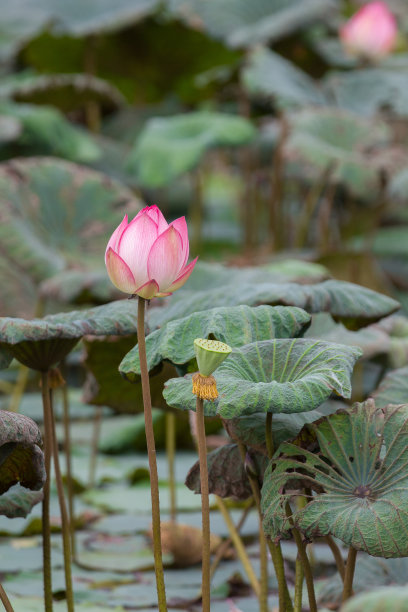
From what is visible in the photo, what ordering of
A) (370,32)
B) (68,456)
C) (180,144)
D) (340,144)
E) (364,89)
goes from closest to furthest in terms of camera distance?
(68,456) < (340,144) < (180,144) < (370,32) < (364,89)

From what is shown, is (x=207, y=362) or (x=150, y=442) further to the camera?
(x=150, y=442)

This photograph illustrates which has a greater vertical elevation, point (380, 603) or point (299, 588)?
point (380, 603)

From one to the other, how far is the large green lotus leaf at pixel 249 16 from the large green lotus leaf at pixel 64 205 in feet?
5.31

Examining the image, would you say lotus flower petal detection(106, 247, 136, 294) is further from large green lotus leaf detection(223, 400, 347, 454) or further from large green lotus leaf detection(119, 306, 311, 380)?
large green lotus leaf detection(223, 400, 347, 454)

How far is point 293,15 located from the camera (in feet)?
14.1

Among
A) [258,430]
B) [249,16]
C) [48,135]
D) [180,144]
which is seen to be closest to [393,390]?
[258,430]

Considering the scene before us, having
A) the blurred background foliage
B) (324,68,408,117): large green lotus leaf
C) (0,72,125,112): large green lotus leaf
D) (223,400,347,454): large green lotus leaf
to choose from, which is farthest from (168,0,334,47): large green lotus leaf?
(223,400,347,454): large green lotus leaf

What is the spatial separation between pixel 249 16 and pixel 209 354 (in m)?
4.14

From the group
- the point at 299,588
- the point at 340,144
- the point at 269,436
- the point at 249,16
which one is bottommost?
the point at 299,588

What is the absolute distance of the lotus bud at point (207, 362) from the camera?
0.90 meters

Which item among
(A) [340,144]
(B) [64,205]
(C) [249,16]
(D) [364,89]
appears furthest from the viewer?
(C) [249,16]

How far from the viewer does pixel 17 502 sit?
4.17ft

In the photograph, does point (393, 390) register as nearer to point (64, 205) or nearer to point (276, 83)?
point (64, 205)

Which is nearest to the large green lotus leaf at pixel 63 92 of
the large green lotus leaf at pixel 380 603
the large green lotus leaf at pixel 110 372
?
the large green lotus leaf at pixel 110 372
